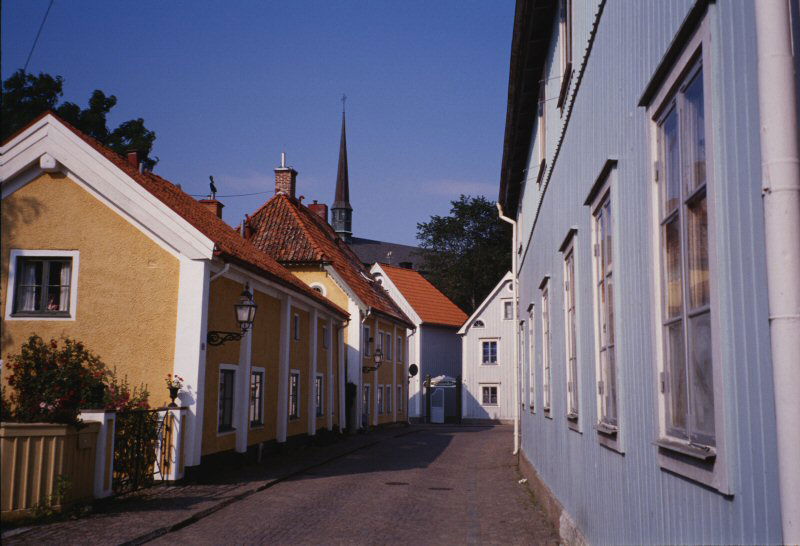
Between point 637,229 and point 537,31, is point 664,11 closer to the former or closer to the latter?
point 637,229

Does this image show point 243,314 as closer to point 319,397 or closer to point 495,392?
point 319,397

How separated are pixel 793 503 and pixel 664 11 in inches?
104

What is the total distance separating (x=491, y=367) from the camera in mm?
46031

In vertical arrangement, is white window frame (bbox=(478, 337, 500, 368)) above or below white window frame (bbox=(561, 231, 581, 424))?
above

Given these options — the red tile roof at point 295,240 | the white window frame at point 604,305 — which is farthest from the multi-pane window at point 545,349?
the red tile roof at point 295,240

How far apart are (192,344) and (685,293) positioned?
1181 cm

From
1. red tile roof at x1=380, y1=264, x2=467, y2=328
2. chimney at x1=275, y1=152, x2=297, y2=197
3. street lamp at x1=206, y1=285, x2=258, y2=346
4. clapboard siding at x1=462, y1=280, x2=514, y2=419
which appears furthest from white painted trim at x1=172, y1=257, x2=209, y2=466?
red tile roof at x1=380, y1=264, x2=467, y2=328

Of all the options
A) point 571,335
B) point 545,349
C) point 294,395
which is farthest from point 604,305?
point 294,395

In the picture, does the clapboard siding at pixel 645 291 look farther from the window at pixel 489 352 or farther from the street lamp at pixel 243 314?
the window at pixel 489 352

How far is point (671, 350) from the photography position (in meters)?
4.10

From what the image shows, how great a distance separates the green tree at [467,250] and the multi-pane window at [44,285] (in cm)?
5075

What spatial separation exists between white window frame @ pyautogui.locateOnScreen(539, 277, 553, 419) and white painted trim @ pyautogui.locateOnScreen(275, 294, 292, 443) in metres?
9.43

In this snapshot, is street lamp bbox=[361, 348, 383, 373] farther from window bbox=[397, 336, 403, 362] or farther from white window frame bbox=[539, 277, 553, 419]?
white window frame bbox=[539, 277, 553, 419]

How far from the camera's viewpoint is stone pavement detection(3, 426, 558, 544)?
9.29m
